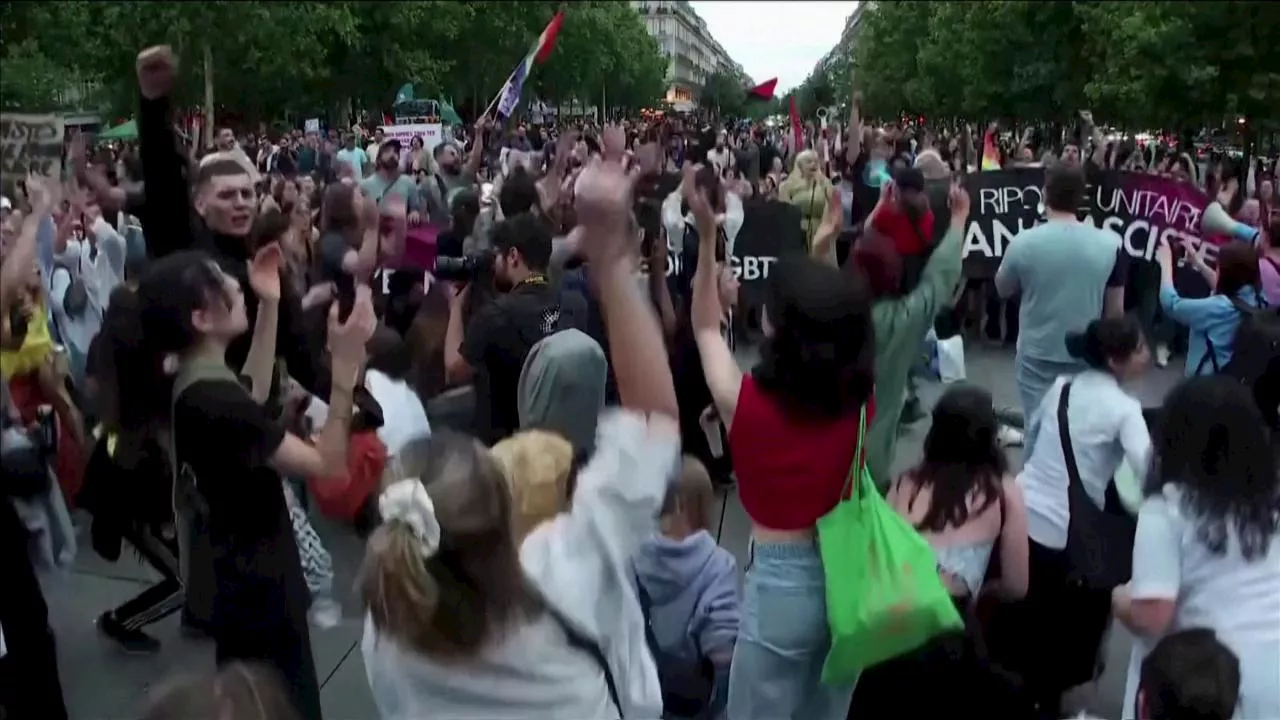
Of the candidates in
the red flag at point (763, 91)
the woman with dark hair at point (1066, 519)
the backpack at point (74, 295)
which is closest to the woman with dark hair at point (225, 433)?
the woman with dark hair at point (1066, 519)

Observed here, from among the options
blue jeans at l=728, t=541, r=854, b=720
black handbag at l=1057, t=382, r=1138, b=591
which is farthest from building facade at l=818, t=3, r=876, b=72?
blue jeans at l=728, t=541, r=854, b=720

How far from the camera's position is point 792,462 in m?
2.86

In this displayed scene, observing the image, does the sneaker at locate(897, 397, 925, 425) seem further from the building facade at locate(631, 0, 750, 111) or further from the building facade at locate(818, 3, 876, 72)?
the building facade at locate(818, 3, 876, 72)

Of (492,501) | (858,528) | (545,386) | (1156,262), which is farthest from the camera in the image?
(1156,262)

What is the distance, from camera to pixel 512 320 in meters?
4.30

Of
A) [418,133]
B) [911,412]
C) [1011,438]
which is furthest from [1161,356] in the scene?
[418,133]

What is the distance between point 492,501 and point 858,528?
2.92ft

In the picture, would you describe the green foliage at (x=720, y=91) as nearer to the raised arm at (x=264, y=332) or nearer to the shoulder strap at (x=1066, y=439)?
the shoulder strap at (x=1066, y=439)

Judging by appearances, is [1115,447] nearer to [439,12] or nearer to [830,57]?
[439,12]

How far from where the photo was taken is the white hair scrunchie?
221cm

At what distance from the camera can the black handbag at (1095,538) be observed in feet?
13.3

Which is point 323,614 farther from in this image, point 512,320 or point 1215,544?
point 1215,544

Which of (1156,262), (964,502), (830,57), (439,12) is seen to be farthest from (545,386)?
(830,57)

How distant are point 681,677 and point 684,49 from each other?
40.1 metres
